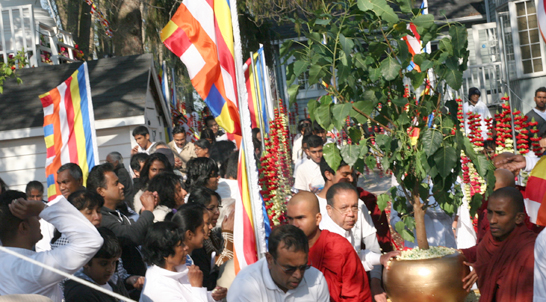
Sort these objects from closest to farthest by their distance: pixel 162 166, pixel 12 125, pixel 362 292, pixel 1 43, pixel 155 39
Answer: pixel 362 292
pixel 162 166
pixel 12 125
pixel 1 43
pixel 155 39

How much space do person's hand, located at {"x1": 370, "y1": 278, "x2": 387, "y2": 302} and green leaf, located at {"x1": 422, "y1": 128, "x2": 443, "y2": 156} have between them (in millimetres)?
1422

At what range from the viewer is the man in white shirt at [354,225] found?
4.52 m

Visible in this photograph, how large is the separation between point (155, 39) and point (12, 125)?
7.23 m

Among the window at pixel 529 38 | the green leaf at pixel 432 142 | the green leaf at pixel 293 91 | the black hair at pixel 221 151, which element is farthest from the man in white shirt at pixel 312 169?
the window at pixel 529 38

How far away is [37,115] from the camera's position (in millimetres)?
11109

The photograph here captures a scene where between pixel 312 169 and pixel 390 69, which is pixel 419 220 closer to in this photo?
pixel 390 69

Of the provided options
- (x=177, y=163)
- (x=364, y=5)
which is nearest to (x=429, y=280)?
(x=364, y=5)

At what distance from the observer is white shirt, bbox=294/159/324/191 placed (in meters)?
7.35

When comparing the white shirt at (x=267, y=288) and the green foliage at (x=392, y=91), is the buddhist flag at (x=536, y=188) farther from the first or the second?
the white shirt at (x=267, y=288)

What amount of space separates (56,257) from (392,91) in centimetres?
261

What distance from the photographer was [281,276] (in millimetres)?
3396

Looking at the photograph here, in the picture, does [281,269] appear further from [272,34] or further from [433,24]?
[272,34]

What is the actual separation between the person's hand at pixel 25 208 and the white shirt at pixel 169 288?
0.92 meters

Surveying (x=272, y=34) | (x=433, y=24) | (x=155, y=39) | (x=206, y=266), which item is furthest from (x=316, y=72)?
(x=272, y=34)
